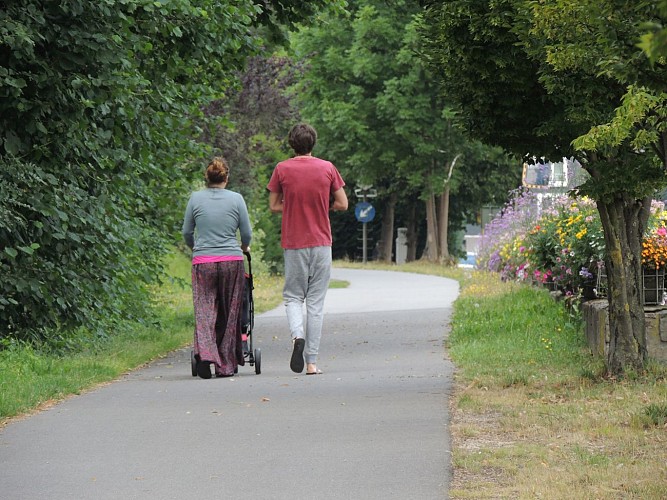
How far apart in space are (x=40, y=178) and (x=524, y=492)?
21.8 ft

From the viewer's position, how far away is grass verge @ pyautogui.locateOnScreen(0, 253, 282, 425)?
9414 millimetres

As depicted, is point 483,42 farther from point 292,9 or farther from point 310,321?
point 292,9

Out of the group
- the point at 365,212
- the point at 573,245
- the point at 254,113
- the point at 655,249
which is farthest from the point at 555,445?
the point at 365,212

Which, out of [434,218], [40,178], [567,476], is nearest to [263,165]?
[434,218]

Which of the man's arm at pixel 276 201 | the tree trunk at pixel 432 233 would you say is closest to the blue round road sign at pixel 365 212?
the tree trunk at pixel 432 233

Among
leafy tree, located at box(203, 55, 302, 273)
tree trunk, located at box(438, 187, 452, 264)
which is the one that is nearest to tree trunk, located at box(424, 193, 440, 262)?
tree trunk, located at box(438, 187, 452, 264)

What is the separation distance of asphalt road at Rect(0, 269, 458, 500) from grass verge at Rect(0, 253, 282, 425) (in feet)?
0.58

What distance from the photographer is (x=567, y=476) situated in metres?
6.12

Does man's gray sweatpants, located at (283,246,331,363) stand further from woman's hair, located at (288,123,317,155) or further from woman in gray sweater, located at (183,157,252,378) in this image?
woman's hair, located at (288,123,317,155)

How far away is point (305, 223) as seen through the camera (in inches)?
426

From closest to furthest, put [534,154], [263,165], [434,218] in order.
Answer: [534,154] < [263,165] < [434,218]

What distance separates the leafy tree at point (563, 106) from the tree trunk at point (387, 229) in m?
44.0

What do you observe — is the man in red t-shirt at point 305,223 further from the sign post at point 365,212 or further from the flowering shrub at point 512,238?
the sign post at point 365,212

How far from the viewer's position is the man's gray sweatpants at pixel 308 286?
428 inches
